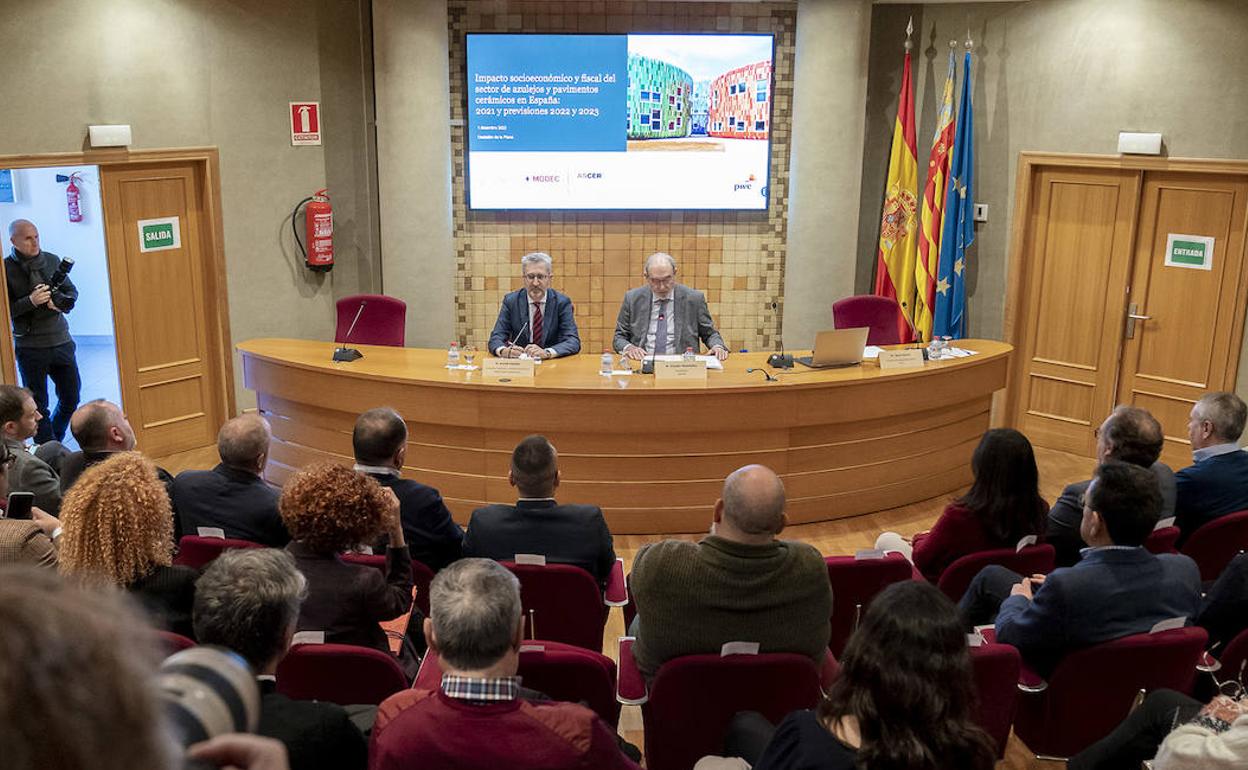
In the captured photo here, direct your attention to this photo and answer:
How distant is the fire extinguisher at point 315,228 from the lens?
7898mm

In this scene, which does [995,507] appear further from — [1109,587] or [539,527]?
[539,527]

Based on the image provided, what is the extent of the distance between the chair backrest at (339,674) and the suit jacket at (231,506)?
1.05 metres

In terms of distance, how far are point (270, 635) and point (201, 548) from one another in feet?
4.75

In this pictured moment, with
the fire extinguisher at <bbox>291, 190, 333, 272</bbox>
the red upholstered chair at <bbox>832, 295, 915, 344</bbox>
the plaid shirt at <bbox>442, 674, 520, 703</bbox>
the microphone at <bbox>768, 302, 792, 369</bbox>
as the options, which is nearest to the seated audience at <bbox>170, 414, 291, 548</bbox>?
the plaid shirt at <bbox>442, 674, 520, 703</bbox>

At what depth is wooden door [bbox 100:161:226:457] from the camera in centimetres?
705

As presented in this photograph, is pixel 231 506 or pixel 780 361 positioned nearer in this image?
pixel 231 506

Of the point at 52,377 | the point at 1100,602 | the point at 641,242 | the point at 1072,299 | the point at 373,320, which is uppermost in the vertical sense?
the point at 641,242

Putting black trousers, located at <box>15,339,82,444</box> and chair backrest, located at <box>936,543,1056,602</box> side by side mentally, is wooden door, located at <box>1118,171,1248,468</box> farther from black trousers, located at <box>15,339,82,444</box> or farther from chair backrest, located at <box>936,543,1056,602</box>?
black trousers, located at <box>15,339,82,444</box>

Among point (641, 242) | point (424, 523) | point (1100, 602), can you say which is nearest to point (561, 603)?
point (424, 523)

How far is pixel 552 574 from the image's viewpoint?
134 inches

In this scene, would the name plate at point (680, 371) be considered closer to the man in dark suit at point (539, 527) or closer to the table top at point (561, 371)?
the table top at point (561, 371)

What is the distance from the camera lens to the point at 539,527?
3613 mm

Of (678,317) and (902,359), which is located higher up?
(678,317)

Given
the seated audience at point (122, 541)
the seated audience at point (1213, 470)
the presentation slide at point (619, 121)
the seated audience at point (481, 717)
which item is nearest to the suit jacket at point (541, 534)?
the seated audience at point (122, 541)
